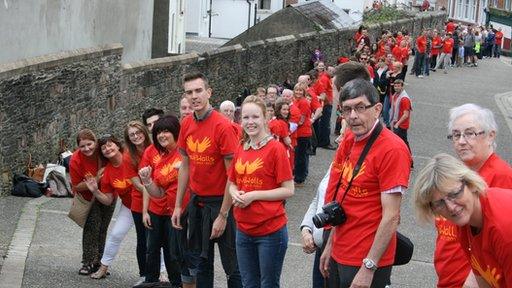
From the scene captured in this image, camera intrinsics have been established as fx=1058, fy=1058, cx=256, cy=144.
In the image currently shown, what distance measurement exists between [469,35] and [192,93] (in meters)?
43.7

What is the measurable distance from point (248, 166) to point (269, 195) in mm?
259

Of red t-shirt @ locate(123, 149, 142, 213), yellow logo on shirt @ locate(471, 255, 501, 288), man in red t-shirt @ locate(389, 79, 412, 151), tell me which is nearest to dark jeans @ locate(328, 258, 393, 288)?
yellow logo on shirt @ locate(471, 255, 501, 288)

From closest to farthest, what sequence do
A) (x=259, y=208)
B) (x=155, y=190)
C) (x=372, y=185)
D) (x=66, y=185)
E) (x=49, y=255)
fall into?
(x=372, y=185), (x=259, y=208), (x=155, y=190), (x=49, y=255), (x=66, y=185)

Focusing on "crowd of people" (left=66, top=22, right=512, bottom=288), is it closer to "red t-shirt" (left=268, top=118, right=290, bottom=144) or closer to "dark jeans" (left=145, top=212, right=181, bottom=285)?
"dark jeans" (left=145, top=212, right=181, bottom=285)

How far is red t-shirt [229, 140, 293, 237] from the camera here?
292 inches

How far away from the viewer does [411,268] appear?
11102mm

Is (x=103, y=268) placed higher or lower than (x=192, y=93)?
lower

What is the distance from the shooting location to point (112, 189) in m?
9.84

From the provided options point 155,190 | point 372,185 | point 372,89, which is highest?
point 372,89

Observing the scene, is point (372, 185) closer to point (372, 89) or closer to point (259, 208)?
point (372, 89)

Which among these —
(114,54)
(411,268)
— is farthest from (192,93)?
(114,54)

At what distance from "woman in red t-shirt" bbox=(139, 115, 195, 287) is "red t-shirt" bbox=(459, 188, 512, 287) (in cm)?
389

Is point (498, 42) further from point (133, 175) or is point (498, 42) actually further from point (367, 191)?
point (367, 191)

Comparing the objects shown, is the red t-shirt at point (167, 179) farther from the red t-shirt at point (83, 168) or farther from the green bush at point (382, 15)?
the green bush at point (382, 15)
